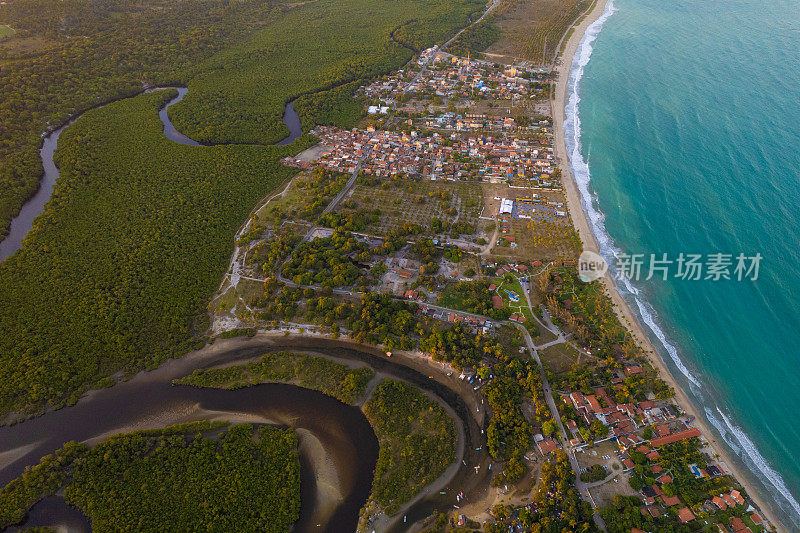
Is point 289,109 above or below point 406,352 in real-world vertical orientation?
above

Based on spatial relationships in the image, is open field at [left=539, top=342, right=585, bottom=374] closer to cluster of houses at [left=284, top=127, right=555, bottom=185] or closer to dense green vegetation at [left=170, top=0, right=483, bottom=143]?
cluster of houses at [left=284, top=127, right=555, bottom=185]

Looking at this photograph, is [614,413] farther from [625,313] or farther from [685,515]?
[625,313]

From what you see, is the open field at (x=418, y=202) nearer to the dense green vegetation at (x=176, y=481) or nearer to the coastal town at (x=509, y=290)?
the coastal town at (x=509, y=290)

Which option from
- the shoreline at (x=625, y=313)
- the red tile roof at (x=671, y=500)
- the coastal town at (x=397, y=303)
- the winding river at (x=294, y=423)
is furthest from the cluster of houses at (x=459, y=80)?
the red tile roof at (x=671, y=500)

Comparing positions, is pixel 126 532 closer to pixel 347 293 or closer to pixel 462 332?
pixel 347 293

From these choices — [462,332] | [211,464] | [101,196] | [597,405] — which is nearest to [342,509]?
[211,464]

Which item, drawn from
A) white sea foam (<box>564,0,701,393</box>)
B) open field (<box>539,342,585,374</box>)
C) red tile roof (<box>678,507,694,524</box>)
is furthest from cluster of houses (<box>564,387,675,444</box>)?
white sea foam (<box>564,0,701,393</box>)

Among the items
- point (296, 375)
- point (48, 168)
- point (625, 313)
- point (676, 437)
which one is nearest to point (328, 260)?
point (296, 375)
